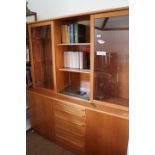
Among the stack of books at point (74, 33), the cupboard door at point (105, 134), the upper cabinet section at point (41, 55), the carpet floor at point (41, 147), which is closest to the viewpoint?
the cupboard door at point (105, 134)

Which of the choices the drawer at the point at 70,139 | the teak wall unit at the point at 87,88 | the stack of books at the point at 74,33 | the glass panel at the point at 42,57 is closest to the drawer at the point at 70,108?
the teak wall unit at the point at 87,88

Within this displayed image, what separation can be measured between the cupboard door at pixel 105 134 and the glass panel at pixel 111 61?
0.24 metres

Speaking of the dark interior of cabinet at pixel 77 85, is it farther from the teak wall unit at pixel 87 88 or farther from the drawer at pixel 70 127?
the drawer at pixel 70 127

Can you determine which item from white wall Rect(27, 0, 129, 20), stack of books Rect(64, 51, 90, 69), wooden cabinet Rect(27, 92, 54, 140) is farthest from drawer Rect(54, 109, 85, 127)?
white wall Rect(27, 0, 129, 20)

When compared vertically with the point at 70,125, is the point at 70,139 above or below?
below

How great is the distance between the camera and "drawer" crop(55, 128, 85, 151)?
2.08m

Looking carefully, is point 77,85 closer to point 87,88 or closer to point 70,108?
point 87,88

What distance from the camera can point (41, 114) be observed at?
98.7 inches

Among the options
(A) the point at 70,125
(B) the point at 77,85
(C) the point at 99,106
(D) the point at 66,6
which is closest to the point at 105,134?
(C) the point at 99,106

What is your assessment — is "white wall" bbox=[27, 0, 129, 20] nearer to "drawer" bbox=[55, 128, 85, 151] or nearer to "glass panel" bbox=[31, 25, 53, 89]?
"glass panel" bbox=[31, 25, 53, 89]

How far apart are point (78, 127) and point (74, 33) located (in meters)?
1.25

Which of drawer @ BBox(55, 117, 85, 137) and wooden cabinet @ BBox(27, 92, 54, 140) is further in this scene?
wooden cabinet @ BBox(27, 92, 54, 140)

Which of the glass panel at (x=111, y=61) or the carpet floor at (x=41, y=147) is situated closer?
the glass panel at (x=111, y=61)

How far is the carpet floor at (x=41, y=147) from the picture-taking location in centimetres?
229
